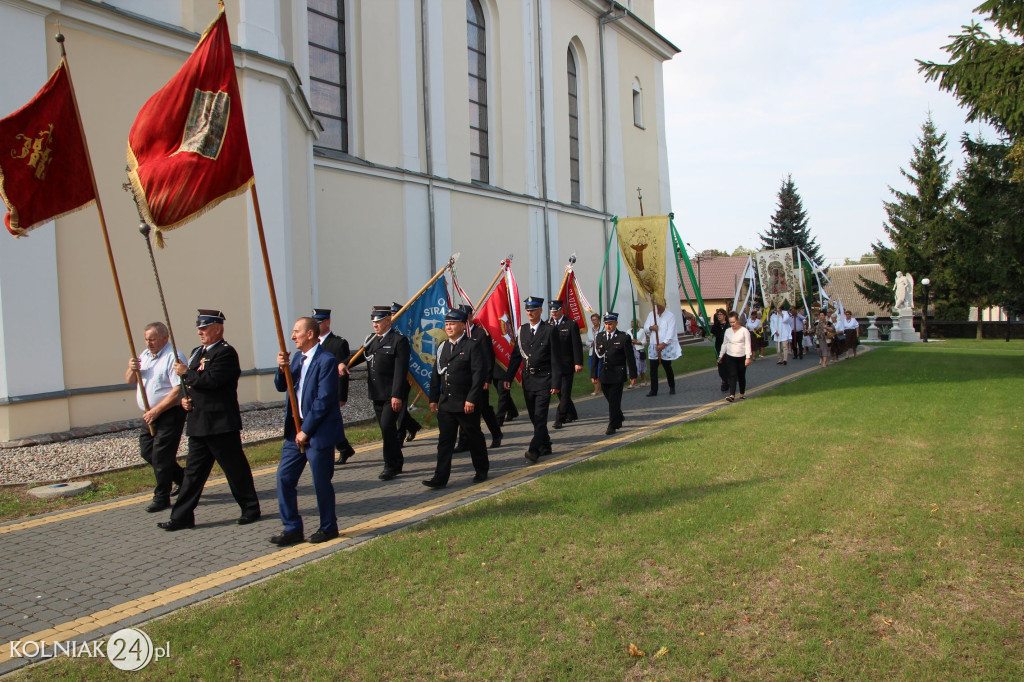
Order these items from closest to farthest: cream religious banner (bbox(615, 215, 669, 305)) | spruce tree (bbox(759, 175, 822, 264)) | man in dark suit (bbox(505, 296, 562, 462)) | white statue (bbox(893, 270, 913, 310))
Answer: man in dark suit (bbox(505, 296, 562, 462)) → cream religious banner (bbox(615, 215, 669, 305)) → white statue (bbox(893, 270, 913, 310)) → spruce tree (bbox(759, 175, 822, 264))

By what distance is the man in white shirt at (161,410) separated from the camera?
6.57 meters

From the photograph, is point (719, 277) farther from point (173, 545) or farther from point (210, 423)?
point (173, 545)

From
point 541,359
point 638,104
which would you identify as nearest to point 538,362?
point 541,359

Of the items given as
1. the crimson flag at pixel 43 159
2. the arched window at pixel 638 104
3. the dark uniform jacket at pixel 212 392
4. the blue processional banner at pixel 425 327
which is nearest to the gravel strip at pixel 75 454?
the blue processional banner at pixel 425 327

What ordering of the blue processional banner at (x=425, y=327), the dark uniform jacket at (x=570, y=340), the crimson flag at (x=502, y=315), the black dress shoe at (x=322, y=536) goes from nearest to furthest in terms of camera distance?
1. the black dress shoe at (x=322, y=536)
2. the blue processional banner at (x=425, y=327)
3. the dark uniform jacket at (x=570, y=340)
4. the crimson flag at (x=502, y=315)

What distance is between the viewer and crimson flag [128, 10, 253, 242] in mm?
5484

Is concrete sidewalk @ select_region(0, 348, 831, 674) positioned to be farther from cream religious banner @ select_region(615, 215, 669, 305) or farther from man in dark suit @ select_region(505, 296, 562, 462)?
cream religious banner @ select_region(615, 215, 669, 305)

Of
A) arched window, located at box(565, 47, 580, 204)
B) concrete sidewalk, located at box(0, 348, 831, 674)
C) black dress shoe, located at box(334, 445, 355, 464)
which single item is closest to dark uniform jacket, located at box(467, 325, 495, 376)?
concrete sidewalk, located at box(0, 348, 831, 674)

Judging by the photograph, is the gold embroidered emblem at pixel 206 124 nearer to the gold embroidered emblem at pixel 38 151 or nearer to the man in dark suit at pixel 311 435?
the gold embroidered emblem at pixel 38 151

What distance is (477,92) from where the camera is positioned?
23344mm

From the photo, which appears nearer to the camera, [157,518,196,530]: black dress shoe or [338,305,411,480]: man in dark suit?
[157,518,196,530]: black dress shoe

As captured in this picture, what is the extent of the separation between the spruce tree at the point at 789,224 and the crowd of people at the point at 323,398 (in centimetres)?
5007

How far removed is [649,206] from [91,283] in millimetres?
27373

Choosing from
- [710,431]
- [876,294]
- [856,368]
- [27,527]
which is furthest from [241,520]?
[876,294]
